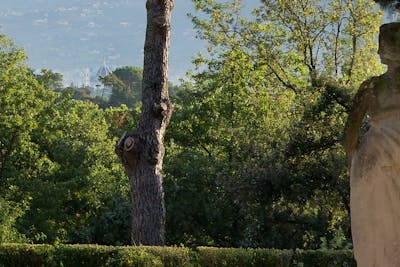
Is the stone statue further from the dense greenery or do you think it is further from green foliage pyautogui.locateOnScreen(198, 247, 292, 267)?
the dense greenery

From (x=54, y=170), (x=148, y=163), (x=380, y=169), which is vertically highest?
(x=54, y=170)

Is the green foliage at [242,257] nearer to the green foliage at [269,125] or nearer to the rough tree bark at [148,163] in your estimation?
the rough tree bark at [148,163]

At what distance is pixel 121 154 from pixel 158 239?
1.55m

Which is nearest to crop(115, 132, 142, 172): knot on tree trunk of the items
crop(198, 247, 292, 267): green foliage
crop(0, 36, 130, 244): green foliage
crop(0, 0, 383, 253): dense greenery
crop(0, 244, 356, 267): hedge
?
crop(0, 244, 356, 267): hedge

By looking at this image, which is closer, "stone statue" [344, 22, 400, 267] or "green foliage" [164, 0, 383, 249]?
"stone statue" [344, 22, 400, 267]

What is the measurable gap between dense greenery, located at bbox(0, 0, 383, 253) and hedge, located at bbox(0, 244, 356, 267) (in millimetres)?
1696

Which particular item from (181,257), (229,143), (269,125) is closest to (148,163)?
(181,257)

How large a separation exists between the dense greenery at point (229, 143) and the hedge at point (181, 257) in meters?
1.70

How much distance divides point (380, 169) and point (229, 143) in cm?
1672

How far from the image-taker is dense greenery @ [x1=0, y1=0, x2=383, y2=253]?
15289mm

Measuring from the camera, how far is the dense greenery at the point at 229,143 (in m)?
15.3

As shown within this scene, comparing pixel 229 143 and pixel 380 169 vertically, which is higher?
pixel 229 143

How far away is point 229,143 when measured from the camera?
20.9m

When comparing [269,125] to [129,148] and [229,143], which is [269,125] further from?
[129,148]
